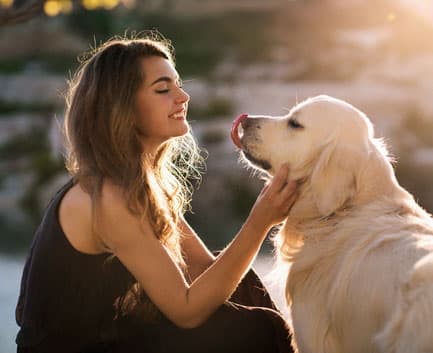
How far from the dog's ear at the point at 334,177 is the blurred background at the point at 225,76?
6.15 ft

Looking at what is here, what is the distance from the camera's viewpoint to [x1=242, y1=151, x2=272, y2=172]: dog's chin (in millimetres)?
3385

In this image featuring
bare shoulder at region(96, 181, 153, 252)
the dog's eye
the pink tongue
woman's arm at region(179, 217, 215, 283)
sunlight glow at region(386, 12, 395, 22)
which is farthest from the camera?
sunlight glow at region(386, 12, 395, 22)

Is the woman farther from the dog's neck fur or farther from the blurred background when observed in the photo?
the blurred background

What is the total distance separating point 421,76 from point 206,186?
199 inches

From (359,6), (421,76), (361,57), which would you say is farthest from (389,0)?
(421,76)

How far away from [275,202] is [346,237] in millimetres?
302

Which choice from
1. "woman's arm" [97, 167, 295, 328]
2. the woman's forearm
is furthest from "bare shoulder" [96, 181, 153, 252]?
the woman's forearm

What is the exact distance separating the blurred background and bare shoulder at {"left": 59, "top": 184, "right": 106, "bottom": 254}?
4.94 ft

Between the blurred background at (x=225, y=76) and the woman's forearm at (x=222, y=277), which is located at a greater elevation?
the woman's forearm at (x=222, y=277)

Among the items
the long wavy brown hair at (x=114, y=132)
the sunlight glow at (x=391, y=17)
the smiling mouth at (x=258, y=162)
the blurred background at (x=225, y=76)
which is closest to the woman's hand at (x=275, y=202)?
the smiling mouth at (x=258, y=162)

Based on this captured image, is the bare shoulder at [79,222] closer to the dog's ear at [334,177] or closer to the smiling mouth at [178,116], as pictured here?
the smiling mouth at [178,116]

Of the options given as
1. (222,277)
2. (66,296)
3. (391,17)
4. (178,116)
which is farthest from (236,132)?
(391,17)

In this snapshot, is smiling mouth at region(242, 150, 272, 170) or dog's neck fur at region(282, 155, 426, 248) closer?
dog's neck fur at region(282, 155, 426, 248)

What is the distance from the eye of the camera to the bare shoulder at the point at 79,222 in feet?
10.2
